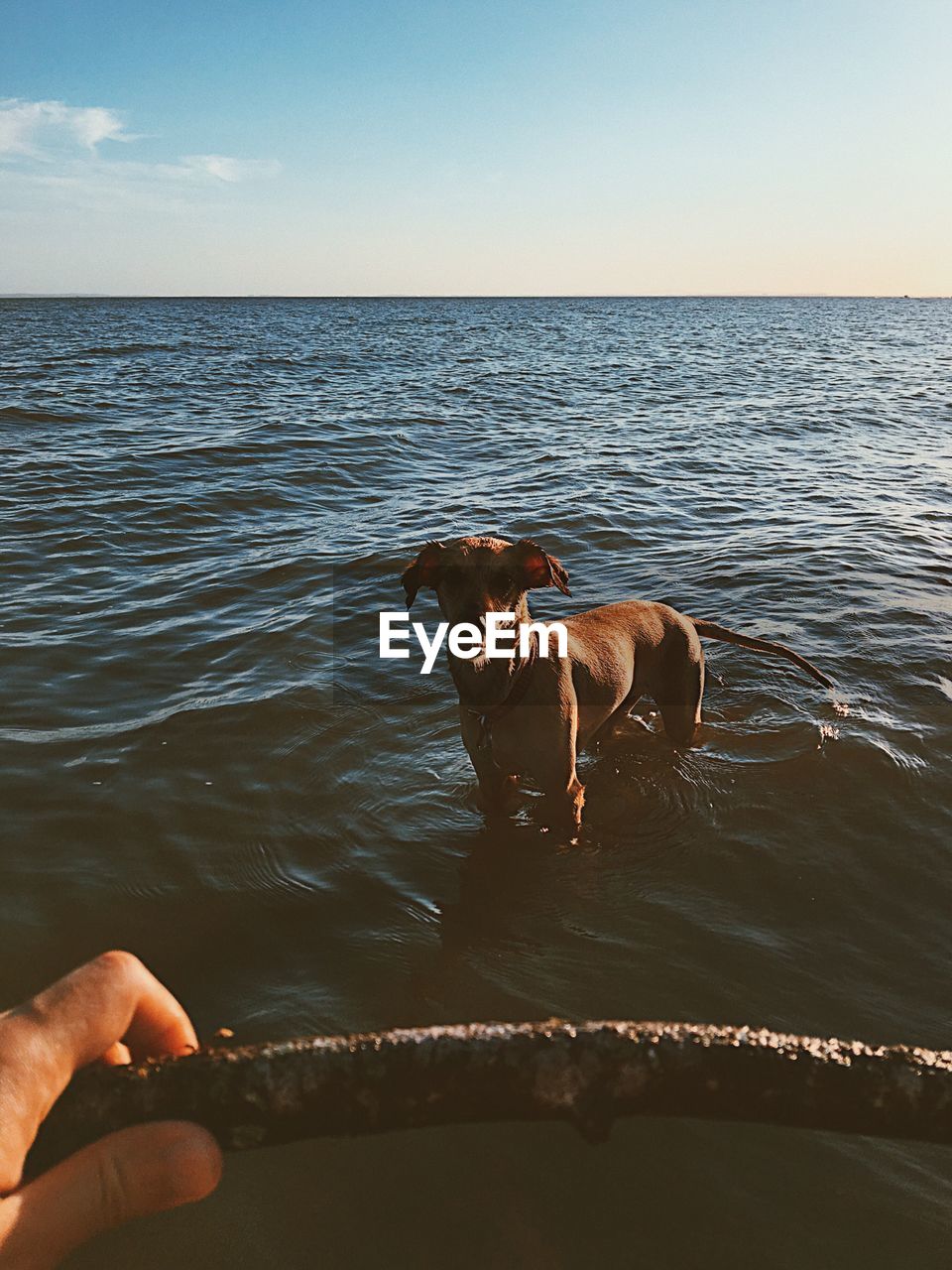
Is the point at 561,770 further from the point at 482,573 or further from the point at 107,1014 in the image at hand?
the point at 107,1014

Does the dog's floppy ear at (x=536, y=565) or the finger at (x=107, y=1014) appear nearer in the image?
the finger at (x=107, y=1014)

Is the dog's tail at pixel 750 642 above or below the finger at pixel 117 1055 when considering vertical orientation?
above

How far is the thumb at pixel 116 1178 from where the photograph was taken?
2518 mm

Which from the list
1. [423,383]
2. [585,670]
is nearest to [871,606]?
[585,670]

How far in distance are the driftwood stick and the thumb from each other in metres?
0.07

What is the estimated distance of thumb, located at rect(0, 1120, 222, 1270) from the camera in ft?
8.26

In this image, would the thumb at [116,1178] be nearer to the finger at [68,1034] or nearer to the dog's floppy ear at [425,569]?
the finger at [68,1034]

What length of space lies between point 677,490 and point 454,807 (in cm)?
1206

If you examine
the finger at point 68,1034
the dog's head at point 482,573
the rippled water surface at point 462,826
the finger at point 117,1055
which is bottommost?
the rippled water surface at point 462,826

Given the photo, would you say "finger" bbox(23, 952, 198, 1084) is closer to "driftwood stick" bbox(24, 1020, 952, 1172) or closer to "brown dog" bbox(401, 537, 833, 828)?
"driftwood stick" bbox(24, 1020, 952, 1172)

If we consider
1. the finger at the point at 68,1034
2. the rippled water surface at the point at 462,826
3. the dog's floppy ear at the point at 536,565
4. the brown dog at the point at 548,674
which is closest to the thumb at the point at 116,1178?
the finger at the point at 68,1034

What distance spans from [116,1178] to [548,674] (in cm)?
365

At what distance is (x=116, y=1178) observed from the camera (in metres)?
2.53

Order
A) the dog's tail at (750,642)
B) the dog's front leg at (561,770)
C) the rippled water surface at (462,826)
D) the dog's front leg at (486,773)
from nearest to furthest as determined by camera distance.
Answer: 1. the rippled water surface at (462,826)
2. the dog's front leg at (561,770)
3. the dog's front leg at (486,773)
4. the dog's tail at (750,642)
